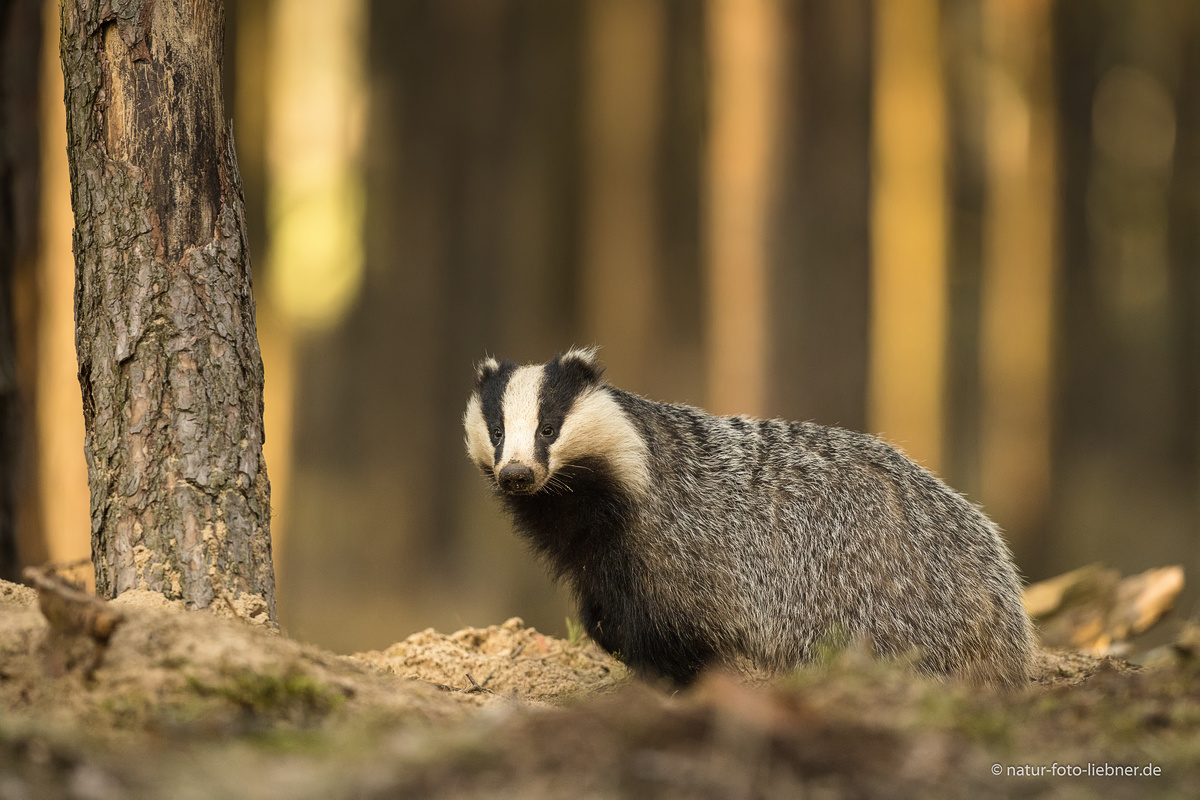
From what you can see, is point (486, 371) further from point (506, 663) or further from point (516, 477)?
point (506, 663)

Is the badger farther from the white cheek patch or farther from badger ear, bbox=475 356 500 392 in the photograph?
badger ear, bbox=475 356 500 392

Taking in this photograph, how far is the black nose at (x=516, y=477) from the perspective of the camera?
4582 millimetres

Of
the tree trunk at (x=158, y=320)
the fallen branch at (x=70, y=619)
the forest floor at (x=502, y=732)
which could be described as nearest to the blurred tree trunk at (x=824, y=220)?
the tree trunk at (x=158, y=320)

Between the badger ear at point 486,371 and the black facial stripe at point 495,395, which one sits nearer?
the black facial stripe at point 495,395

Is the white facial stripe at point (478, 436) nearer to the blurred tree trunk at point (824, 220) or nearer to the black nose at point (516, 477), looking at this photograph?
the black nose at point (516, 477)

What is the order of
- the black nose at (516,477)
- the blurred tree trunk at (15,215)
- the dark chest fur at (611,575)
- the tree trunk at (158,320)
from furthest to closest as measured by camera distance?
the blurred tree trunk at (15,215) < the dark chest fur at (611,575) < the black nose at (516,477) < the tree trunk at (158,320)

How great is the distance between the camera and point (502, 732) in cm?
248

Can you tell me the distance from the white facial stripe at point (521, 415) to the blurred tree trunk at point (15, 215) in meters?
3.28

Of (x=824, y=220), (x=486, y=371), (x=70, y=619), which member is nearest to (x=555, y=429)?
(x=486, y=371)

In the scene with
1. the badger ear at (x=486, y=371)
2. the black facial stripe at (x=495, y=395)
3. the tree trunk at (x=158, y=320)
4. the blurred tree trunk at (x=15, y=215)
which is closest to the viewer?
the tree trunk at (x=158, y=320)

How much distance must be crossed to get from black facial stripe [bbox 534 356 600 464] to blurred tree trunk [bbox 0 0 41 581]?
11.2 feet

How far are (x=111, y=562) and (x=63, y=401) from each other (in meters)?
3.55

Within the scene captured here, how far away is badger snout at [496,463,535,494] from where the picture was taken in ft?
15.0

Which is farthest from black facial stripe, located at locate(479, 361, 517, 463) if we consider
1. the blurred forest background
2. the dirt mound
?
the blurred forest background
